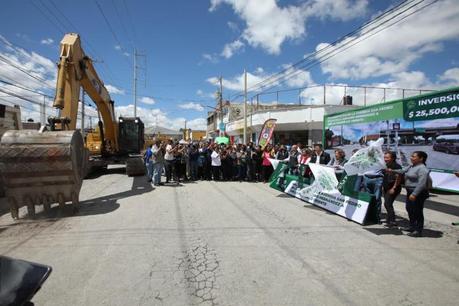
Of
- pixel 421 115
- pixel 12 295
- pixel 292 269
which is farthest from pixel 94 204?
pixel 421 115

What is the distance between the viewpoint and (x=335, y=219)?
6.70 m

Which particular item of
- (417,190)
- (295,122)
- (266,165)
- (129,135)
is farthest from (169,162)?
(295,122)

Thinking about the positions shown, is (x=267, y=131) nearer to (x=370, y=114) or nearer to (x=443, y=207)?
(x=370, y=114)

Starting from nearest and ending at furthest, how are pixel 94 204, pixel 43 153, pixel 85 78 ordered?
pixel 43 153
pixel 94 204
pixel 85 78

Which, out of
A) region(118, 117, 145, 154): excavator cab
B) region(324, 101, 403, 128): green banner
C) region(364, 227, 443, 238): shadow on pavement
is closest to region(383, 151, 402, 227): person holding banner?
region(364, 227, 443, 238): shadow on pavement

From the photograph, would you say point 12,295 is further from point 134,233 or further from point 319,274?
point 134,233

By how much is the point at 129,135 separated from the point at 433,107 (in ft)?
44.1

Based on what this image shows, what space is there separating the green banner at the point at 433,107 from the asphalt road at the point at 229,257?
3.67 m

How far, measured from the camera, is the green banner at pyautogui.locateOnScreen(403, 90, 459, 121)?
8055 mm

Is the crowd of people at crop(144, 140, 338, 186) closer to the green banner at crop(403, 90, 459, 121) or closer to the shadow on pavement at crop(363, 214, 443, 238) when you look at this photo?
the green banner at crop(403, 90, 459, 121)

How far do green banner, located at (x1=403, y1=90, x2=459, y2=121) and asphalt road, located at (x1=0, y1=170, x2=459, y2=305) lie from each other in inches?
145

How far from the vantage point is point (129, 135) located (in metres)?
16.0

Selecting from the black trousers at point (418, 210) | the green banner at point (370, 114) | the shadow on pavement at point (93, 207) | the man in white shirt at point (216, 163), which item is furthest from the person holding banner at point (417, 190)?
the man in white shirt at point (216, 163)

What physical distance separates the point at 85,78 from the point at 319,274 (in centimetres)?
999
